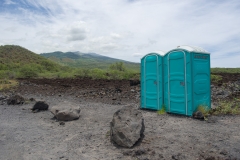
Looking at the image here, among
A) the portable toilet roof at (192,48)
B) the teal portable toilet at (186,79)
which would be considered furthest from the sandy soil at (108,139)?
the portable toilet roof at (192,48)

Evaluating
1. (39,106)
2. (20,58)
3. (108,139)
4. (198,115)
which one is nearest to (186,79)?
(198,115)

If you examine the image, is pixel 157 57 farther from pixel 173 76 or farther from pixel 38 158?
pixel 38 158

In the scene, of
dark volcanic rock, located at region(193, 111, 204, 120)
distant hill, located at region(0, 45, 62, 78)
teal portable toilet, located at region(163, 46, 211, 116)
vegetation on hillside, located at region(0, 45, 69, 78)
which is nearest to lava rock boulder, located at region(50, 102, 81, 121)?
teal portable toilet, located at region(163, 46, 211, 116)

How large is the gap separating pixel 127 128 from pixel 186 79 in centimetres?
335

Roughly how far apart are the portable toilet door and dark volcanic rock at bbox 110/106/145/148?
123 inches

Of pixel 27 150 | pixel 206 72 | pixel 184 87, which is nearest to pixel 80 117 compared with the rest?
pixel 27 150

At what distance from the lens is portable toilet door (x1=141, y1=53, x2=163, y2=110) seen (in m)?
8.63

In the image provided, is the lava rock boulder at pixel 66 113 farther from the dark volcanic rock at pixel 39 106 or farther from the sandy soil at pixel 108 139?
the dark volcanic rock at pixel 39 106

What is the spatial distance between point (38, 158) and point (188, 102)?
4.97 metres

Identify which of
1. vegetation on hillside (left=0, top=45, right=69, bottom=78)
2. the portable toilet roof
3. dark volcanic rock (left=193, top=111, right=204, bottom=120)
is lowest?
dark volcanic rock (left=193, top=111, right=204, bottom=120)

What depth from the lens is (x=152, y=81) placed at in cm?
895

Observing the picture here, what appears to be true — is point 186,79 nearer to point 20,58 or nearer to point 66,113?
point 66,113

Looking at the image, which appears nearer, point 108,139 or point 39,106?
point 108,139

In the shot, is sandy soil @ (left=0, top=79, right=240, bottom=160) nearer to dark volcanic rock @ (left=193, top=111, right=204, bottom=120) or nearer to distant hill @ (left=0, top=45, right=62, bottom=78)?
dark volcanic rock @ (left=193, top=111, right=204, bottom=120)
